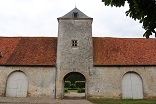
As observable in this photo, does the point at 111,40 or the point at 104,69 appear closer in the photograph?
the point at 104,69

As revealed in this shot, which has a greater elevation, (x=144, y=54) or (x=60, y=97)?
(x=144, y=54)

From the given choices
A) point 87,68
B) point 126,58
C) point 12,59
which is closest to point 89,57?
point 87,68

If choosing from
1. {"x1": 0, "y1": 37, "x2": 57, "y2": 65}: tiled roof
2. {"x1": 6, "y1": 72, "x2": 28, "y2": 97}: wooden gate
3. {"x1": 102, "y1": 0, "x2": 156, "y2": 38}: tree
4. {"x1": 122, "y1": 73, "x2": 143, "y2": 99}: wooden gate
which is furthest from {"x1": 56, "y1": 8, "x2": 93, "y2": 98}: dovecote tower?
{"x1": 102, "y1": 0, "x2": 156, "y2": 38}: tree

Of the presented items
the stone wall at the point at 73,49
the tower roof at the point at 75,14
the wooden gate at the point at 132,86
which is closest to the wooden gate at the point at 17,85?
the stone wall at the point at 73,49

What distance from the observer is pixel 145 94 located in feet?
68.5

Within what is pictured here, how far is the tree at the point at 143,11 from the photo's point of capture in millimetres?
5750

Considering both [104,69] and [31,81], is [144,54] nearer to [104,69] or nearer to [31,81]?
[104,69]

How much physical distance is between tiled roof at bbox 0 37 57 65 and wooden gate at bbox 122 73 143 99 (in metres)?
7.64

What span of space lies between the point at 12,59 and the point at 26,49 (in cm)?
213

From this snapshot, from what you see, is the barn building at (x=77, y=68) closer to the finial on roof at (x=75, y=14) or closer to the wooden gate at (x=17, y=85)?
the wooden gate at (x=17, y=85)

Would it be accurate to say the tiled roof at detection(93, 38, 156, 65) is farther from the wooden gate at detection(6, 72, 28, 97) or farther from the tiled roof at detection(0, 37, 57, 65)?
the wooden gate at detection(6, 72, 28, 97)

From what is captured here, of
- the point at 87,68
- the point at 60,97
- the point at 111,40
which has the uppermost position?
the point at 111,40

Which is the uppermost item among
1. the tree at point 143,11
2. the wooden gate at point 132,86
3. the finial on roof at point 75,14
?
the finial on roof at point 75,14

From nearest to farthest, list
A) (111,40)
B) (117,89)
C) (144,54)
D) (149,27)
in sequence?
(149,27) → (117,89) → (144,54) → (111,40)
